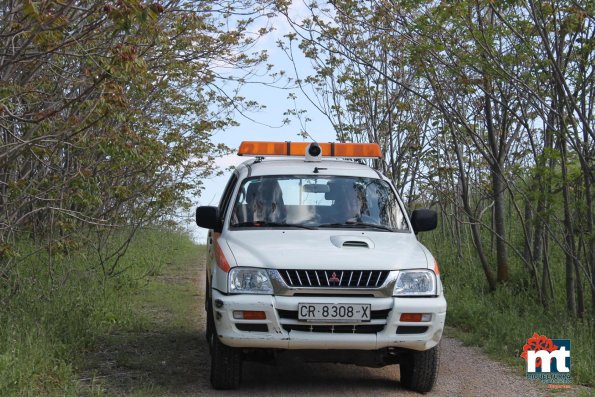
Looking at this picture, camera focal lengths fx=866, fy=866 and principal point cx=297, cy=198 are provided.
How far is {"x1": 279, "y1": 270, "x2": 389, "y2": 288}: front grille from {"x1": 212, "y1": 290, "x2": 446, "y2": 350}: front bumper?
10cm

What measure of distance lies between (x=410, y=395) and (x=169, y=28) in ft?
22.4

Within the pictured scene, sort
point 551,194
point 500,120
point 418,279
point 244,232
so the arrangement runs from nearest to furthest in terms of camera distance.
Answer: point 418,279, point 244,232, point 551,194, point 500,120

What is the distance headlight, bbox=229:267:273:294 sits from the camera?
6594 mm

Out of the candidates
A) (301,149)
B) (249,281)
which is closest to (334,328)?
(249,281)

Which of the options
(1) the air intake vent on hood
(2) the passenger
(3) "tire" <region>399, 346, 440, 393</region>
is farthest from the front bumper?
(2) the passenger

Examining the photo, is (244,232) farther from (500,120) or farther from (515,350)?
(500,120)

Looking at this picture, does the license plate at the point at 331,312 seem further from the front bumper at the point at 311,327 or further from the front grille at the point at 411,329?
the front grille at the point at 411,329

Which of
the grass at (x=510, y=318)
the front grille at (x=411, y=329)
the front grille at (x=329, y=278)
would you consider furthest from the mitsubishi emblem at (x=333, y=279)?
the grass at (x=510, y=318)

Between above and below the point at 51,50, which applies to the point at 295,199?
below

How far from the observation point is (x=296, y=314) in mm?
6531

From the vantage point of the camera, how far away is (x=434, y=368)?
7020 millimetres

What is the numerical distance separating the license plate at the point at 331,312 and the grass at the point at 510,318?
2273 millimetres

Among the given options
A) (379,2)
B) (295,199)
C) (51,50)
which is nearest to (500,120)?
(379,2)

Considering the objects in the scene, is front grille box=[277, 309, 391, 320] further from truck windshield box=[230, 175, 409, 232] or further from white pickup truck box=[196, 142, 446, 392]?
truck windshield box=[230, 175, 409, 232]
